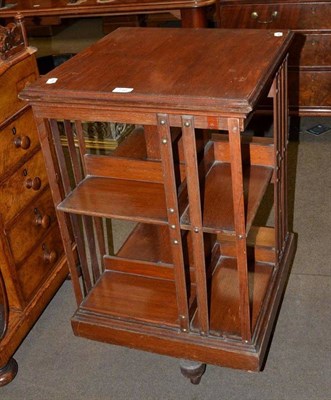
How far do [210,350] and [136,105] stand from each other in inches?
32.3

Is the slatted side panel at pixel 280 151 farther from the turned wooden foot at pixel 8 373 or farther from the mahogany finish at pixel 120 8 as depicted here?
the mahogany finish at pixel 120 8

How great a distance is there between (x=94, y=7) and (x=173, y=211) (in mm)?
1767

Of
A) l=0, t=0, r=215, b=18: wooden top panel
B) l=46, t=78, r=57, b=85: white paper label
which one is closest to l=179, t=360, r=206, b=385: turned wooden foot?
l=46, t=78, r=57, b=85: white paper label

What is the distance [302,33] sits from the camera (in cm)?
323

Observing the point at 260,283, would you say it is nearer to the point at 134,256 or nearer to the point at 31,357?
the point at 134,256

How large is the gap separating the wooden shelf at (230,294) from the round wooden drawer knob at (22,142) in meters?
0.81

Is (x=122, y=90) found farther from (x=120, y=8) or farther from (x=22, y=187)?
(x=120, y=8)

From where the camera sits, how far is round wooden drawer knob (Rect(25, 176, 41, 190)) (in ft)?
7.18

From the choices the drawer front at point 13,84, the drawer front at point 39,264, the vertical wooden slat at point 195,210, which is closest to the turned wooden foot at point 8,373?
the drawer front at point 39,264

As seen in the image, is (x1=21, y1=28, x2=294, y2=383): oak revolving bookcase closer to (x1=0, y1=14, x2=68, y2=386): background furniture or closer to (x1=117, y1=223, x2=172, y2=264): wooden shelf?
(x1=117, y1=223, x2=172, y2=264): wooden shelf

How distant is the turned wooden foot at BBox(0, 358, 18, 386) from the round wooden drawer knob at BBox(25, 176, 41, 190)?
630 mm

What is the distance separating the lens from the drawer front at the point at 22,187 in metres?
2.10

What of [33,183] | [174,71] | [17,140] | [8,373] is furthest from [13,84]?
[8,373]

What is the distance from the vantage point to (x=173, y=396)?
6.76 feet
